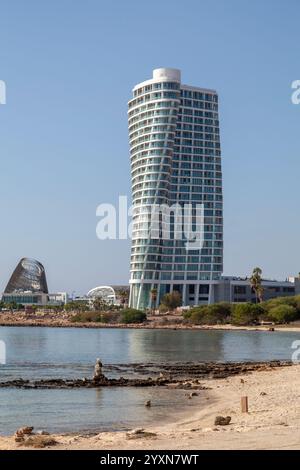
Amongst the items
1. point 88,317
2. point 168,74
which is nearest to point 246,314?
point 88,317

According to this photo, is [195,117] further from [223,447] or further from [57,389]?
[223,447]

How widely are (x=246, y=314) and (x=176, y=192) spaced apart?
48.9 m

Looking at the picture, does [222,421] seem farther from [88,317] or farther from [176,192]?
[176,192]

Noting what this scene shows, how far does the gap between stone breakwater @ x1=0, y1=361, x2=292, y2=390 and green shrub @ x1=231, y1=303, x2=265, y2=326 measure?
286 ft

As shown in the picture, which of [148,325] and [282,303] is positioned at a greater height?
[282,303]

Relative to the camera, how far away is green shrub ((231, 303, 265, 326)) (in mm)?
149000

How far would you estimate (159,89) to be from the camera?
19050 cm

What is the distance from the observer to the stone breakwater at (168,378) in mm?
44781

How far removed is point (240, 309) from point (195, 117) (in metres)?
61.3

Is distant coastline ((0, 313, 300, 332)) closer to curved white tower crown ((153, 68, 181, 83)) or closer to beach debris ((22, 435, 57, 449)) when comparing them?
curved white tower crown ((153, 68, 181, 83))

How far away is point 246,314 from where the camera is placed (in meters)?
Answer: 149

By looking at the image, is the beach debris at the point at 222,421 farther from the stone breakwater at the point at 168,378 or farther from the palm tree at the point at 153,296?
the palm tree at the point at 153,296

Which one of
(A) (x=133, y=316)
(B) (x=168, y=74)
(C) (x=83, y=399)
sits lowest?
(C) (x=83, y=399)

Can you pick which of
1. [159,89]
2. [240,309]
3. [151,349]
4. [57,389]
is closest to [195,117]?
[159,89]
